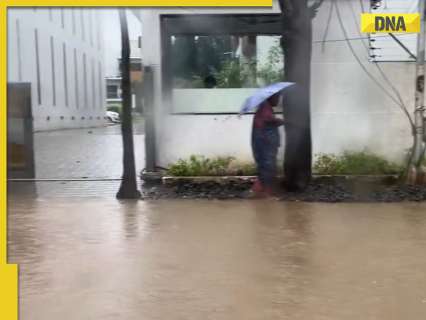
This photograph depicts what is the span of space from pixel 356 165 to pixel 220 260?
528cm

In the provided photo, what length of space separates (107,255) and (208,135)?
215 inches

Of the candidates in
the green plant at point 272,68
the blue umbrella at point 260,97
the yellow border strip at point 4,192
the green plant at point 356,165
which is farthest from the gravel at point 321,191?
the yellow border strip at point 4,192

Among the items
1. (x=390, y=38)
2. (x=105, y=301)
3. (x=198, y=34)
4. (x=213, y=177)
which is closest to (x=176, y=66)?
(x=198, y=34)

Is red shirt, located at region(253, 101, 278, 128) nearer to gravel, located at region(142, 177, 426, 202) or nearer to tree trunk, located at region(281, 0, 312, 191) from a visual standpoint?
tree trunk, located at region(281, 0, 312, 191)

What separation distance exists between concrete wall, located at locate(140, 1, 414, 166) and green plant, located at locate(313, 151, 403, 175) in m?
0.58

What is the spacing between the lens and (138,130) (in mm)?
12492

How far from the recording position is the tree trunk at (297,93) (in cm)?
904

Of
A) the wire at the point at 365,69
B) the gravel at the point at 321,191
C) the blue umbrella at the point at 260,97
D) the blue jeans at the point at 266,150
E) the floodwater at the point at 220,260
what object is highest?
the wire at the point at 365,69

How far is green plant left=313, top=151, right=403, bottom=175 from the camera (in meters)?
10.3

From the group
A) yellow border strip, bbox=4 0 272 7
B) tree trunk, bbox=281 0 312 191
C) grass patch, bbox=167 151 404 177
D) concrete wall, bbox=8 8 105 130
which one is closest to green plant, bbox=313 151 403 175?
grass patch, bbox=167 151 404 177

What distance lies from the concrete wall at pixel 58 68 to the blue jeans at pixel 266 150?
542 centimetres

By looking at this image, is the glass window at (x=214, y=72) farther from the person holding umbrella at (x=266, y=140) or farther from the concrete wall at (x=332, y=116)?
the person holding umbrella at (x=266, y=140)

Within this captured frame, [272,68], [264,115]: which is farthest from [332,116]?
[264,115]

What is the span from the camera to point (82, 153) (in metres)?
14.9
